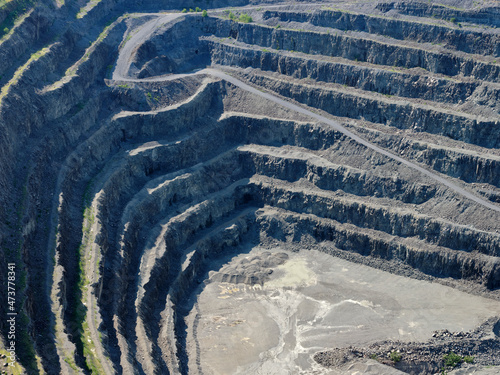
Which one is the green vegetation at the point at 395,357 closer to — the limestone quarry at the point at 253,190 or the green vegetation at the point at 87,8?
the limestone quarry at the point at 253,190

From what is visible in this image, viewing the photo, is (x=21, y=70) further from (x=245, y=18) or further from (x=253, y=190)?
(x=245, y=18)

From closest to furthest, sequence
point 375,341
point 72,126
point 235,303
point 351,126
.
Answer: point 375,341 < point 235,303 < point 72,126 < point 351,126

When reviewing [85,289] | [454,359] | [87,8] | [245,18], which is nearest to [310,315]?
[454,359]

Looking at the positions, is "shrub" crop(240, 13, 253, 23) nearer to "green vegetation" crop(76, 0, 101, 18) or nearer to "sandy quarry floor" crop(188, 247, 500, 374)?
"green vegetation" crop(76, 0, 101, 18)

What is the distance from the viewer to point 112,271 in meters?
67.2

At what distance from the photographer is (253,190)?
290 feet

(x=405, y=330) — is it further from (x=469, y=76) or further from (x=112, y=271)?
(x=469, y=76)

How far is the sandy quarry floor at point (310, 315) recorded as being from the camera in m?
64.5

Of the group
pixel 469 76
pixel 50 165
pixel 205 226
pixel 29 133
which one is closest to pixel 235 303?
pixel 205 226

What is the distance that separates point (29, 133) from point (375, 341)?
4774cm

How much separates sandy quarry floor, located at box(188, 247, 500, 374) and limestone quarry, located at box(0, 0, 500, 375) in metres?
0.24

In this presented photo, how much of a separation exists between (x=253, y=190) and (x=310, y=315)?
78.1 ft

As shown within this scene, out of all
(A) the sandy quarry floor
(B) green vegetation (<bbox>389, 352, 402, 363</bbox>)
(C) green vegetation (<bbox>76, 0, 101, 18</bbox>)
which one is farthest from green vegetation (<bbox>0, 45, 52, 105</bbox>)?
(B) green vegetation (<bbox>389, 352, 402, 363</bbox>)

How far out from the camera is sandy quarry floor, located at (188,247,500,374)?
6450cm
